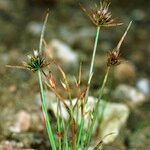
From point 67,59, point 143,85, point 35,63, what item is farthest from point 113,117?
point 35,63

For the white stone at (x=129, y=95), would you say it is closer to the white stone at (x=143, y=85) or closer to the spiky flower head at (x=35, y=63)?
the white stone at (x=143, y=85)

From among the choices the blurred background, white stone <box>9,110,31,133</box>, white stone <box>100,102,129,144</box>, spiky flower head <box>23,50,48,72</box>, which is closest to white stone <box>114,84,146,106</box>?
the blurred background

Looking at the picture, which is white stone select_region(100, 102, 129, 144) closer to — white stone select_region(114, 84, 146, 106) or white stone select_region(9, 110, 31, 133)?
white stone select_region(114, 84, 146, 106)

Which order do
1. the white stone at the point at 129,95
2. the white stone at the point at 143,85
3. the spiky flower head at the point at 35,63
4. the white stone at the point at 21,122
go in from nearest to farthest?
1. the spiky flower head at the point at 35,63
2. the white stone at the point at 21,122
3. the white stone at the point at 129,95
4. the white stone at the point at 143,85

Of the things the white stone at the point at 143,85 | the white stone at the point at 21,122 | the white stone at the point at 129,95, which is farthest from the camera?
the white stone at the point at 143,85

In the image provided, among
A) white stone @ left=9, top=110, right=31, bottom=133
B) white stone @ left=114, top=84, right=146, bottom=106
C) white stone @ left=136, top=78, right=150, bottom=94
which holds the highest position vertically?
white stone @ left=136, top=78, right=150, bottom=94

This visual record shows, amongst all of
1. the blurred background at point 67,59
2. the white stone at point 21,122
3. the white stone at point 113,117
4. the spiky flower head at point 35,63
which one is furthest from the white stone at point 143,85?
the spiky flower head at point 35,63

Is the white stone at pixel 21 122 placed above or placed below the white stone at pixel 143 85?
below

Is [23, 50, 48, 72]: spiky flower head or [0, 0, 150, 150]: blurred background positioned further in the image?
[0, 0, 150, 150]: blurred background
